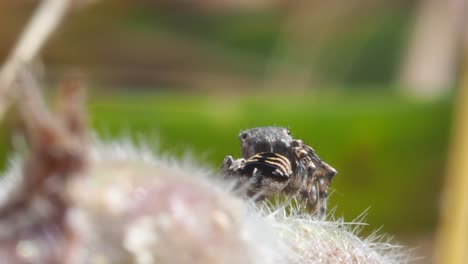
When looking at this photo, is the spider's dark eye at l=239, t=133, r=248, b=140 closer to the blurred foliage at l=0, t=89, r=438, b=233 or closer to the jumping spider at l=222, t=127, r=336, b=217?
the jumping spider at l=222, t=127, r=336, b=217

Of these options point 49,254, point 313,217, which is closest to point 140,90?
point 313,217

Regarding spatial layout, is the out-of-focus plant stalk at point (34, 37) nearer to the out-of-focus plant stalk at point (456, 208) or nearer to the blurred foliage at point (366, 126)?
the blurred foliage at point (366, 126)

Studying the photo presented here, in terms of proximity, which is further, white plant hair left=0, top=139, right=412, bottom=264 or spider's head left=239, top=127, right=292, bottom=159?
spider's head left=239, top=127, right=292, bottom=159

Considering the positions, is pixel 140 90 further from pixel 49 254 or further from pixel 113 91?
pixel 49 254

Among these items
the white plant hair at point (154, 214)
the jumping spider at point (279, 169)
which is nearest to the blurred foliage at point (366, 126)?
the jumping spider at point (279, 169)

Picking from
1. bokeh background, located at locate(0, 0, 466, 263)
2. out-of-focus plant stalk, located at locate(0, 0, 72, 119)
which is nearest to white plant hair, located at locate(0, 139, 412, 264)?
out-of-focus plant stalk, located at locate(0, 0, 72, 119)

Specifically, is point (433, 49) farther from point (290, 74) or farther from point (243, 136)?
point (243, 136)
